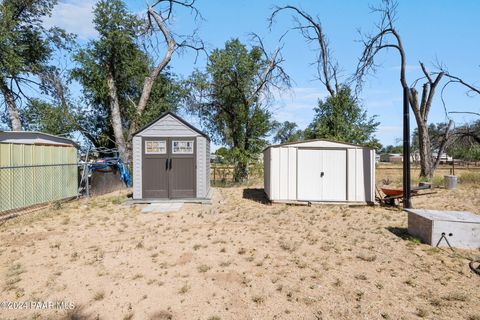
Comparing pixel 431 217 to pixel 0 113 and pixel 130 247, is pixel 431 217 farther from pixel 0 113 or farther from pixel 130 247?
pixel 0 113

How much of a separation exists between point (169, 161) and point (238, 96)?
10.3 m

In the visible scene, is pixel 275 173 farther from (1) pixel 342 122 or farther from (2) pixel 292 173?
(1) pixel 342 122

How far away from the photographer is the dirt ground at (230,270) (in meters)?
3.40

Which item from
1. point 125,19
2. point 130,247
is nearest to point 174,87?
point 125,19

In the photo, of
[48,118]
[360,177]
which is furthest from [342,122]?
[48,118]

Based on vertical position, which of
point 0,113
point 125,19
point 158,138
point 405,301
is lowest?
point 405,301

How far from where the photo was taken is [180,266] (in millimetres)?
4613

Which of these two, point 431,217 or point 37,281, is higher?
point 431,217

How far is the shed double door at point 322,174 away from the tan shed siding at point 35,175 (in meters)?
8.23

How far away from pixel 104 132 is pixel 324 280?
19.4 metres

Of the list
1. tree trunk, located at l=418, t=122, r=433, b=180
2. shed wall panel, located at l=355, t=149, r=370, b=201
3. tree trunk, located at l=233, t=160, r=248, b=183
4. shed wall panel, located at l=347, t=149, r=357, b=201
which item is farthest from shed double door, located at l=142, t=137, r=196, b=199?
tree trunk, located at l=418, t=122, r=433, b=180

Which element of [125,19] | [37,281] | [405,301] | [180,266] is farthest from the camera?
[125,19]

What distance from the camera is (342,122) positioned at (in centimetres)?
1881

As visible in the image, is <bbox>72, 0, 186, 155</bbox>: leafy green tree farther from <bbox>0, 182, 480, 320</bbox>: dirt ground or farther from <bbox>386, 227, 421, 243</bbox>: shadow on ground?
<bbox>386, 227, 421, 243</bbox>: shadow on ground
